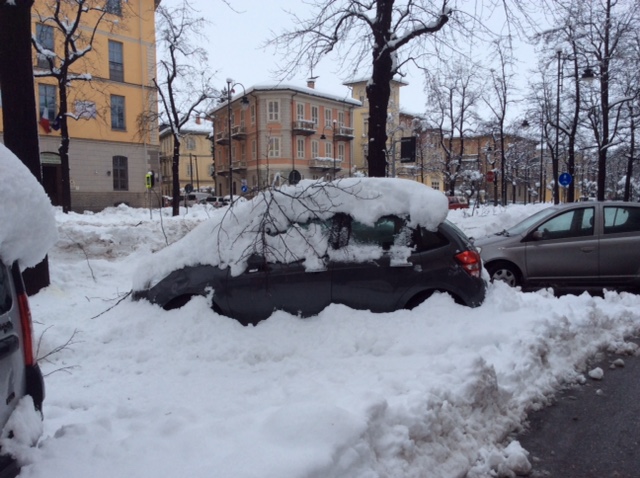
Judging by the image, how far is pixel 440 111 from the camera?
41844mm

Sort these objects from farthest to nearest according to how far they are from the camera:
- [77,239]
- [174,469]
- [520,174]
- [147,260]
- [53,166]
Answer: [520,174] < [53,166] < [77,239] < [147,260] < [174,469]

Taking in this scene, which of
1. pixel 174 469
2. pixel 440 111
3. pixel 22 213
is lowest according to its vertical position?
pixel 174 469

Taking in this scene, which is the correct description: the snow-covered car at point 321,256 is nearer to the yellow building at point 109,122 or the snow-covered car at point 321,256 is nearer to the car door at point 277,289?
the car door at point 277,289

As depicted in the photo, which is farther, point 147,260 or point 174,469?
point 147,260

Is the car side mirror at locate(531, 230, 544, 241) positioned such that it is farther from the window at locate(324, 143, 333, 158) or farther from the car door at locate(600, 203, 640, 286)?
the window at locate(324, 143, 333, 158)

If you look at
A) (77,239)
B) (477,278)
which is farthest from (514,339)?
(77,239)

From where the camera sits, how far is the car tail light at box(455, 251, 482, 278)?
18.1ft

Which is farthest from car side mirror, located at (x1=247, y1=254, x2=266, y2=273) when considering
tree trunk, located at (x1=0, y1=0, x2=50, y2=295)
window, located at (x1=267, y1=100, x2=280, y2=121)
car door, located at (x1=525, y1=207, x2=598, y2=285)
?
window, located at (x1=267, y1=100, x2=280, y2=121)

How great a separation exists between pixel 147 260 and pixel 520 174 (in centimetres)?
6961

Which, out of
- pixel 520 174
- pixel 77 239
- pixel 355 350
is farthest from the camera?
pixel 520 174

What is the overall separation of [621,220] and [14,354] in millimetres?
8857

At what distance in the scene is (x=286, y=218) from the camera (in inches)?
216

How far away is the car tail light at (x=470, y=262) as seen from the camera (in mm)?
5520

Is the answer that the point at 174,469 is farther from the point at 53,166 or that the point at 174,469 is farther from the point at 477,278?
the point at 53,166
